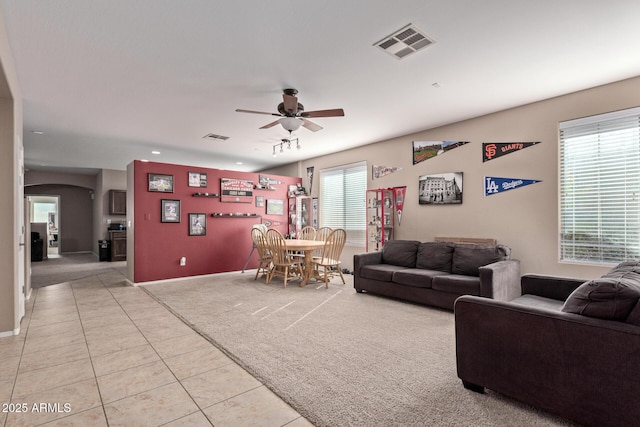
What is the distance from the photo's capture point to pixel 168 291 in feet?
16.9

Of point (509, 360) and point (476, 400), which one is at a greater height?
point (509, 360)

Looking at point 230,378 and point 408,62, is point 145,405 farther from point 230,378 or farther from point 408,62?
point 408,62

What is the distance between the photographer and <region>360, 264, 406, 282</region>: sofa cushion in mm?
4566

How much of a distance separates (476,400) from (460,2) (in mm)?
2838

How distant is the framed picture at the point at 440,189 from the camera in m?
5.11

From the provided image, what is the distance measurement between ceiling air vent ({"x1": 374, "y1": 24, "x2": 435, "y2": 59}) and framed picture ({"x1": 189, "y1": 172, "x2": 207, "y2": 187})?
15.9 ft

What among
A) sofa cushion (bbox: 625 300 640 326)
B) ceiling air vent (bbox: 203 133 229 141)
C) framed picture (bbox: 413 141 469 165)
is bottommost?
sofa cushion (bbox: 625 300 640 326)

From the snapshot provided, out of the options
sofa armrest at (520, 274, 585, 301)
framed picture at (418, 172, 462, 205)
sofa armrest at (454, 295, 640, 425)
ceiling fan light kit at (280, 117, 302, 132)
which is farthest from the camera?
framed picture at (418, 172, 462, 205)

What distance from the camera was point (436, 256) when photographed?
4602 mm

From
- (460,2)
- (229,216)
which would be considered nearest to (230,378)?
(460,2)

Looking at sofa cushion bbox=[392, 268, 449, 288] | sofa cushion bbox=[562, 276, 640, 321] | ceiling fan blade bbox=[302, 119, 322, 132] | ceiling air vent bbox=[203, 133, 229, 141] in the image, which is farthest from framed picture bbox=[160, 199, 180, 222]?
Answer: sofa cushion bbox=[562, 276, 640, 321]

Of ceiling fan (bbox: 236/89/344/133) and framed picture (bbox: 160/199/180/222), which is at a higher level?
ceiling fan (bbox: 236/89/344/133)

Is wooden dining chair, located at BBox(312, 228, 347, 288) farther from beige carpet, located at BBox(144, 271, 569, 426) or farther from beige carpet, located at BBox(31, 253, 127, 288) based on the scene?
beige carpet, located at BBox(31, 253, 127, 288)

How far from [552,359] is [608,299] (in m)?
0.45
